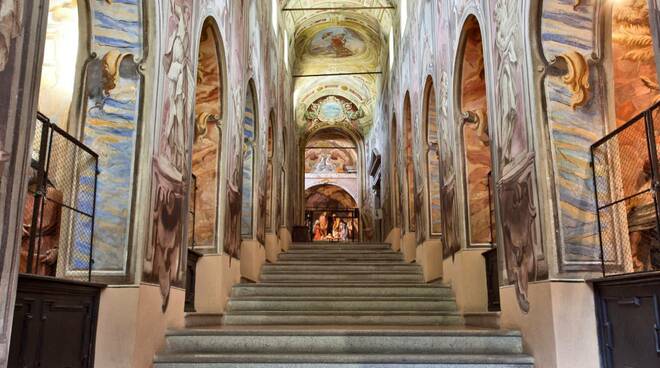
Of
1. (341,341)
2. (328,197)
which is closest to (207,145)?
(341,341)

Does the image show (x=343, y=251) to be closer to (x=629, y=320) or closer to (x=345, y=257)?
(x=345, y=257)

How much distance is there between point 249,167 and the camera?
12.4 metres

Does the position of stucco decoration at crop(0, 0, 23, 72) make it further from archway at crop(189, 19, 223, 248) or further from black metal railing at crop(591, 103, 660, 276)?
archway at crop(189, 19, 223, 248)

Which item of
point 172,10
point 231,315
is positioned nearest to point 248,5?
point 172,10

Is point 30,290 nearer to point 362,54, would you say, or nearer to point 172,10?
→ point 172,10

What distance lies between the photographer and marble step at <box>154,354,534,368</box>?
607 centimetres

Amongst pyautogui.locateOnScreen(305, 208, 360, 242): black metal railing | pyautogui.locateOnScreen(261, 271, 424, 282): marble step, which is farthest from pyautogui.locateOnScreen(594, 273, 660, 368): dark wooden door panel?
pyautogui.locateOnScreen(305, 208, 360, 242): black metal railing

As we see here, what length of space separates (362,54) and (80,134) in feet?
60.3

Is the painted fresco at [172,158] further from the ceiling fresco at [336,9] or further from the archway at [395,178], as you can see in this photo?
the ceiling fresco at [336,9]

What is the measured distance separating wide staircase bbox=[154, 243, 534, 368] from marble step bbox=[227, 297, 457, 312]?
0.05 ft

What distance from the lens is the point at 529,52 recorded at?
596 centimetres

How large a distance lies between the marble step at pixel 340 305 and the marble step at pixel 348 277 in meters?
1.79

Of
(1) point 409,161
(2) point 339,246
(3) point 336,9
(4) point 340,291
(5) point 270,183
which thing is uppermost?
(3) point 336,9

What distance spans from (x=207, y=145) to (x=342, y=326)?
3.52 metres
